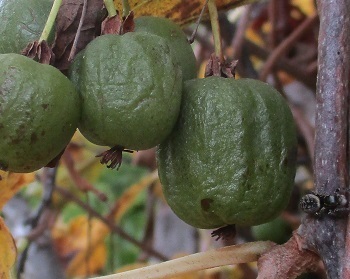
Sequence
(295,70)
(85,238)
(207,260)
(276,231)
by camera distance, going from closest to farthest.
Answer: (207,260) → (276,231) → (295,70) → (85,238)

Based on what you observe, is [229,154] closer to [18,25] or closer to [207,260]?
[207,260]

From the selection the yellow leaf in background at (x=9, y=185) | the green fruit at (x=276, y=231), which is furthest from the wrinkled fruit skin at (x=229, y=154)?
the green fruit at (x=276, y=231)

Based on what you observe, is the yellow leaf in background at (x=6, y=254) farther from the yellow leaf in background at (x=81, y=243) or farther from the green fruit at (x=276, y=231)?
the yellow leaf in background at (x=81, y=243)

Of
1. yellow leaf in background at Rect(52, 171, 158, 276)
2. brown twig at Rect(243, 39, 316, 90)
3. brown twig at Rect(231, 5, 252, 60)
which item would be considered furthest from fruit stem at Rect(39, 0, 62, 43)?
yellow leaf in background at Rect(52, 171, 158, 276)

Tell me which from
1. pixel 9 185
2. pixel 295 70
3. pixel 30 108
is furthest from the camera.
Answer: pixel 295 70

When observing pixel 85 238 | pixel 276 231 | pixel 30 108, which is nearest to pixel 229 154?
pixel 30 108

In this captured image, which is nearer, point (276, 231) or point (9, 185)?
point (9, 185)

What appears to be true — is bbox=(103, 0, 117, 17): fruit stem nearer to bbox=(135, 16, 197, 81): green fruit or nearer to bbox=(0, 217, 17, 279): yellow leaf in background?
bbox=(135, 16, 197, 81): green fruit

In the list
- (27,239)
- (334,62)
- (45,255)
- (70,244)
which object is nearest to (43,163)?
(334,62)
